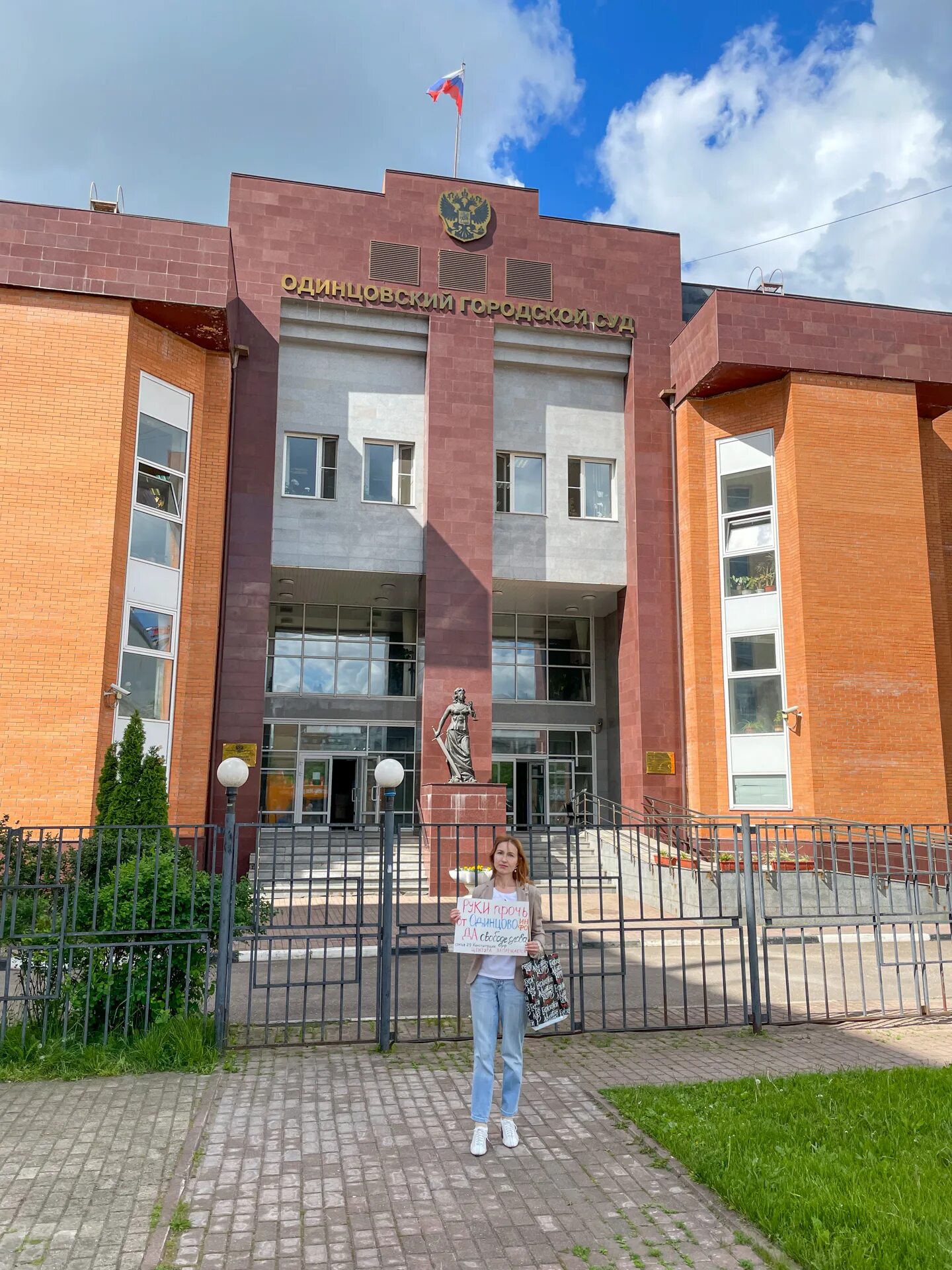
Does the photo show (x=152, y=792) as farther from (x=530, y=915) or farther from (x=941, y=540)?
(x=941, y=540)

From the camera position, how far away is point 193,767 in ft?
57.1

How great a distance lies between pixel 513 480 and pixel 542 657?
5600 millimetres

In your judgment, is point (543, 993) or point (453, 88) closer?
point (543, 993)

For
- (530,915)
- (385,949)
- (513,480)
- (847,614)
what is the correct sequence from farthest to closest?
1. (513,480)
2. (847,614)
3. (385,949)
4. (530,915)

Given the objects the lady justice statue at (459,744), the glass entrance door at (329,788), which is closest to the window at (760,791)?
the lady justice statue at (459,744)

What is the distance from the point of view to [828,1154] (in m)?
5.13

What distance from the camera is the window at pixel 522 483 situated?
850 inches

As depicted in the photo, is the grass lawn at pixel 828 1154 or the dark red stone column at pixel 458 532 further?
the dark red stone column at pixel 458 532

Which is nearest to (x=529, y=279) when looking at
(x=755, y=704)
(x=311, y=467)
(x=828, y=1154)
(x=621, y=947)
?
(x=311, y=467)

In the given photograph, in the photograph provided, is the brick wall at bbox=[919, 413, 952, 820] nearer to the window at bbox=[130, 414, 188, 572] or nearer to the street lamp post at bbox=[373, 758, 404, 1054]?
the street lamp post at bbox=[373, 758, 404, 1054]

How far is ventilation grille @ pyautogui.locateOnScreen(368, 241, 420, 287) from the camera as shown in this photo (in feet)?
67.4

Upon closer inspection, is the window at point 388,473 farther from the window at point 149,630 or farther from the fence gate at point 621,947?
the fence gate at point 621,947

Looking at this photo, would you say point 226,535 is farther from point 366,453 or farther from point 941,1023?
point 941,1023

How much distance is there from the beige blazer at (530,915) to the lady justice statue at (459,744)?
39.3 feet
